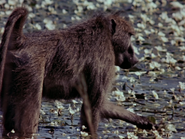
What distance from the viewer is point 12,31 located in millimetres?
5555

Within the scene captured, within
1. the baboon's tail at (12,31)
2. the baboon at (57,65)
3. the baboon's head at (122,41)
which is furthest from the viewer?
the baboon's head at (122,41)

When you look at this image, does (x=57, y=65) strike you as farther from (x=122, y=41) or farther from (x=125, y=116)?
(x=125, y=116)

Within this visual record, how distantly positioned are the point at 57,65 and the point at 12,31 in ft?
2.00

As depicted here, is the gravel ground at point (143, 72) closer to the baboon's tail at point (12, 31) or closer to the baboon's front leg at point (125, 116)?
the baboon's front leg at point (125, 116)

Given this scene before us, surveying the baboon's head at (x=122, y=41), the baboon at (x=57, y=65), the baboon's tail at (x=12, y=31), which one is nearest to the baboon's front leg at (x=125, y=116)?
the baboon at (x=57, y=65)

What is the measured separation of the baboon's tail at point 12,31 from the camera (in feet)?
17.3

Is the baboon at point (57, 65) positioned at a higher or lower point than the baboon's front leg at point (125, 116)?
higher

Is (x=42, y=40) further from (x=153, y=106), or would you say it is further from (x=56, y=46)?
(x=153, y=106)

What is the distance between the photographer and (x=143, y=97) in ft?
25.1

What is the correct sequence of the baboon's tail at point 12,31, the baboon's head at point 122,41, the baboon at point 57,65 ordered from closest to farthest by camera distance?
the baboon's tail at point 12,31
the baboon at point 57,65
the baboon's head at point 122,41

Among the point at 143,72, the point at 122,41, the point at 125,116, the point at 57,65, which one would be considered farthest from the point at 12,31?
the point at 143,72

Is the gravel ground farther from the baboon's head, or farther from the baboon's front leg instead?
the baboon's head

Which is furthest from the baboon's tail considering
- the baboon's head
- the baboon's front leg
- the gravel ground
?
the baboon's front leg

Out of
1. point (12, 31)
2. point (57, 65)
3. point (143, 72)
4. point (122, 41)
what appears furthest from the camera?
point (143, 72)
